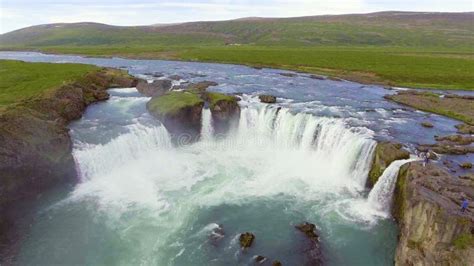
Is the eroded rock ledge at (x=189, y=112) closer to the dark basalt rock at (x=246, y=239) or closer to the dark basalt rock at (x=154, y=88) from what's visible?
the dark basalt rock at (x=154, y=88)

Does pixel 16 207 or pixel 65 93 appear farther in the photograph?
pixel 65 93

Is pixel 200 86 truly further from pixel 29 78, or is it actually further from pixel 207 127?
pixel 29 78

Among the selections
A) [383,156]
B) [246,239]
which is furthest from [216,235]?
[383,156]

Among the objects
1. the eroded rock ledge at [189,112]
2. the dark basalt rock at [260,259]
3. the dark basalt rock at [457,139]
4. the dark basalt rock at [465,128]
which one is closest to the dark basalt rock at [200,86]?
the eroded rock ledge at [189,112]

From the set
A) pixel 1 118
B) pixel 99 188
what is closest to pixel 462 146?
pixel 99 188

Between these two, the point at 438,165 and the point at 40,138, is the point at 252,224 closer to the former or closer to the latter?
the point at 438,165

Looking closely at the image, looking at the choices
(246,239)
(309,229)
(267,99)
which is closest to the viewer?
(246,239)

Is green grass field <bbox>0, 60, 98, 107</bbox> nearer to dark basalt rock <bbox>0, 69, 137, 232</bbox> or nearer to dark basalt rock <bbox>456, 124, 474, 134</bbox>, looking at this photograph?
dark basalt rock <bbox>0, 69, 137, 232</bbox>

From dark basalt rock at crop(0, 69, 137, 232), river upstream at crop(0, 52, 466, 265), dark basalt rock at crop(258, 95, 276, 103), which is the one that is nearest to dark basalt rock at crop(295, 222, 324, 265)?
river upstream at crop(0, 52, 466, 265)
